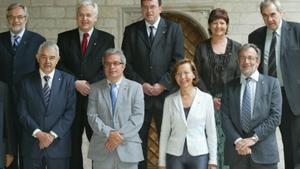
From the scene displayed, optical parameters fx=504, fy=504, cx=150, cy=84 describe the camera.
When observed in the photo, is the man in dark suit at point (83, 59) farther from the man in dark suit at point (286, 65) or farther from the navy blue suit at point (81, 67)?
the man in dark suit at point (286, 65)

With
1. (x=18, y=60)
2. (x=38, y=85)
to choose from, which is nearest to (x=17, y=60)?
(x=18, y=60)

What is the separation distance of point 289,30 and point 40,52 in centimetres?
212

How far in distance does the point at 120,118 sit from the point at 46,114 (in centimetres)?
62

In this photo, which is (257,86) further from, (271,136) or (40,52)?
(40,52)

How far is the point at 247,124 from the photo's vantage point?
3971 mm

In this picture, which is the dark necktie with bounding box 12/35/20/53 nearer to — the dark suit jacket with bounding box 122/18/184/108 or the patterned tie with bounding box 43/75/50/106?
the patterned tie with bounding box 43/75/50/106

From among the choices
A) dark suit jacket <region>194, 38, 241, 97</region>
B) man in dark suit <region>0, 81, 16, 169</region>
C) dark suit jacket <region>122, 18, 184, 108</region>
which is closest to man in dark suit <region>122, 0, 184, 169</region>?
dark suit jacket <region>122, 18, 184, 108</region>

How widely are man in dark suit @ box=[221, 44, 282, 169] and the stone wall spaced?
8.99 feet

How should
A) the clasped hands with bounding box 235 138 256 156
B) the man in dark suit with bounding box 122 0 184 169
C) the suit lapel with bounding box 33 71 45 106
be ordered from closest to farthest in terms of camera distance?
the clasped hands with bounding box 235 138 256 156
the suit lapel with bounding box 33 71 45 106
the man in dark suit with bounding box 122 0 184 169

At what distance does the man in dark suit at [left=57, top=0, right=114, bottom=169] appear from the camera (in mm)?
4426

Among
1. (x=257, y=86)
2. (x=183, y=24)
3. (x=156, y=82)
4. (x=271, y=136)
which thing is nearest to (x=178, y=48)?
(x=156, y=82)

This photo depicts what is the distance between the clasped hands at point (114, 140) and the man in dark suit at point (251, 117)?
2.76 feet

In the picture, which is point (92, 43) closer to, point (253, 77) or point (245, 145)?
point (253, 77)

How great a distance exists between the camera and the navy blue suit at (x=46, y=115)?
4.07 m
